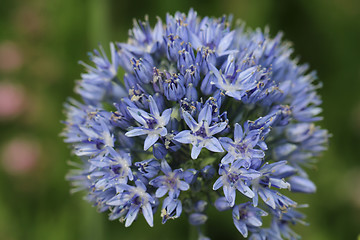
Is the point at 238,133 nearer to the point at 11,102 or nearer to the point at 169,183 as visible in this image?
the point at 169,183

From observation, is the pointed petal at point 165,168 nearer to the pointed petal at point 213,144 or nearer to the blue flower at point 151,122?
the blue flower at point 151,122

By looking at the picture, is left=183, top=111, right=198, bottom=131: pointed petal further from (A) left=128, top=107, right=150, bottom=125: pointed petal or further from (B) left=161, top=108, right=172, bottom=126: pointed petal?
(A) left=128, top=107, right=150, bottom=125: pointed petal

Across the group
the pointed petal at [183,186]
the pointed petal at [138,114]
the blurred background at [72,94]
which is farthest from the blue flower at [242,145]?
the blurred background at [72,94]

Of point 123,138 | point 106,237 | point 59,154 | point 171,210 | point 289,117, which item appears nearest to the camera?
point 171,210

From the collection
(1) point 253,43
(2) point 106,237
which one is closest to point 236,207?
(1) point 253,43

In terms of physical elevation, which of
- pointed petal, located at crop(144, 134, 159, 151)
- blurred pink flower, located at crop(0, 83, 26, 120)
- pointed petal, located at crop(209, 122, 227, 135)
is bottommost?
pointed petal, located at crop(209, 122, 227, 135)

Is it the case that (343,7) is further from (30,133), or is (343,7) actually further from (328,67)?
(30,133)

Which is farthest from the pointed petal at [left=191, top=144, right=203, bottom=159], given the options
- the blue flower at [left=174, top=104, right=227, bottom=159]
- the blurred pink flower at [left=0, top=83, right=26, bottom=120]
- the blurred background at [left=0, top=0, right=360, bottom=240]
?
the blurred pink flower at [left=0, top=83, right=26, bottom=120]
